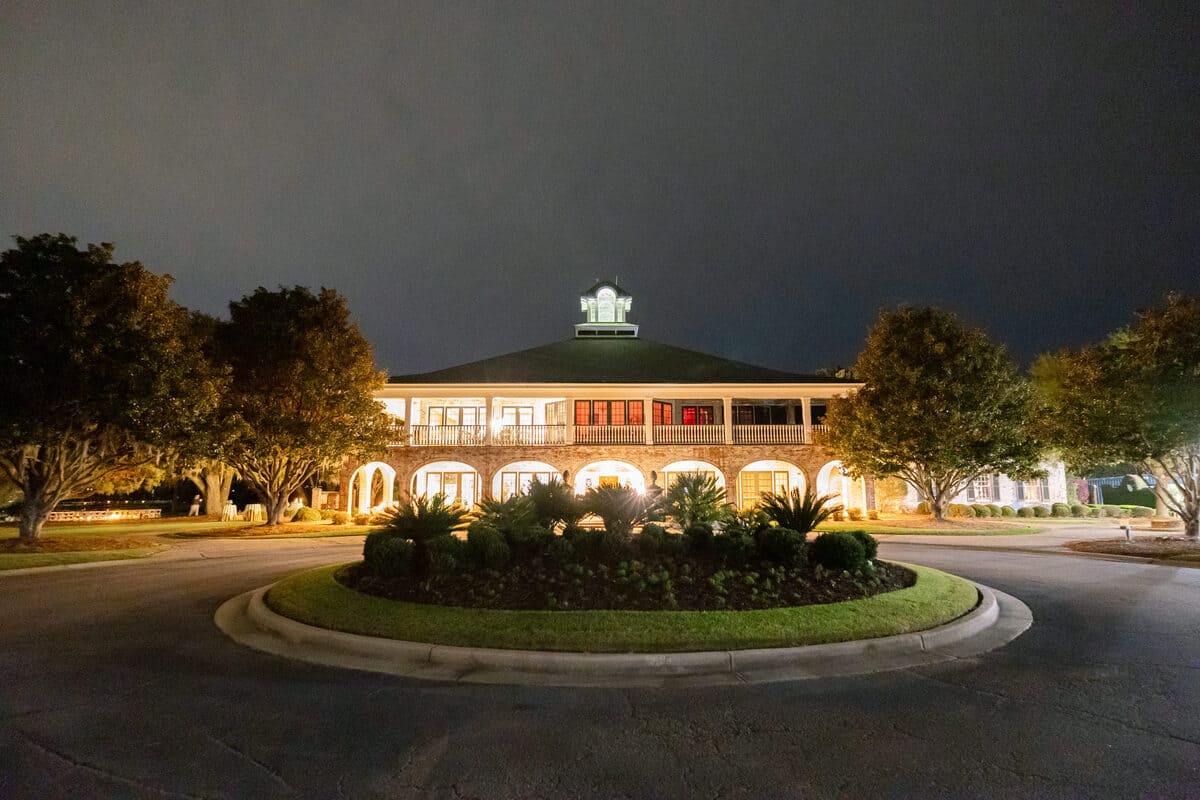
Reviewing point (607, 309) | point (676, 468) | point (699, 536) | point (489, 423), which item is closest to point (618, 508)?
point (699, 536)

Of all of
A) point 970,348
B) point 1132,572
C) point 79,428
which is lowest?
point 1132,572

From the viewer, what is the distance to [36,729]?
4.60 metres

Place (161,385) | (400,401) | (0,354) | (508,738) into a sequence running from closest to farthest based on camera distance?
(508,738), (0,354), (161,385), (400,401)

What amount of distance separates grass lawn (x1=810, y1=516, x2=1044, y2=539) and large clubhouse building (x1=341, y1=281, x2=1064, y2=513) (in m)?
2.81

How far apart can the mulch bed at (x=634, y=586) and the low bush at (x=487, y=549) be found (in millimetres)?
155

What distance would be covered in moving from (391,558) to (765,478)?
1017 inches

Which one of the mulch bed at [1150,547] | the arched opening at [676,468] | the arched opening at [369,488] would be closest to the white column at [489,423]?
the arched opening at [369,488]

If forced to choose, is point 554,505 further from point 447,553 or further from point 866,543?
point 866,543

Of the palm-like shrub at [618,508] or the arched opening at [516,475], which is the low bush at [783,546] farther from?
the arched opening at [516,475]

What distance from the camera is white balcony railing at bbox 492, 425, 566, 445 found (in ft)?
96.1

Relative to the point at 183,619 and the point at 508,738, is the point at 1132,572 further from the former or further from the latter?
the point at 183,619

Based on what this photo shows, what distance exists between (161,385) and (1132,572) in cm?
2370

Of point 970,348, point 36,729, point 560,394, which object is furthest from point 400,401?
point 36,729

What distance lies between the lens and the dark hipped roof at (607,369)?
29500 millimetres
